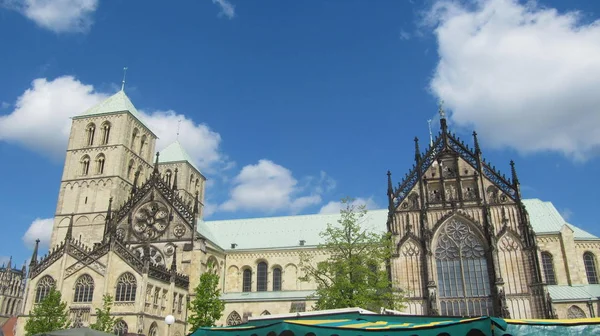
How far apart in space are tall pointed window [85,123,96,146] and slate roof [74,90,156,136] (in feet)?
5.45

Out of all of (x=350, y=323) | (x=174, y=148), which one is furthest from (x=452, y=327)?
(x=174, y=148)

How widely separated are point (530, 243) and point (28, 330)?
130 feet

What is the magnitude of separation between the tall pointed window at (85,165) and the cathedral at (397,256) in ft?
11.4

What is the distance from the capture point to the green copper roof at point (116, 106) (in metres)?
62.0

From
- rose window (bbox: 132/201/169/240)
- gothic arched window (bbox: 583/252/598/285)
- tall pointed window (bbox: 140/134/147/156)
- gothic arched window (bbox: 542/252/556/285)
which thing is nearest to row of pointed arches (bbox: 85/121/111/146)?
tall pointed window (bbox: 140/134/147/156)

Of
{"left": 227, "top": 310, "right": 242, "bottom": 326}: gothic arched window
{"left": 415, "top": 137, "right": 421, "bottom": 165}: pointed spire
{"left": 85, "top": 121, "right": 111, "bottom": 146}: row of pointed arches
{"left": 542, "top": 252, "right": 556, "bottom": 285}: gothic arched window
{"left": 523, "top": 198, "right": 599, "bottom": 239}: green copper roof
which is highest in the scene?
{"left": 85, "top": 121, "right": 111, "bottom": 146}: row of pointed arches

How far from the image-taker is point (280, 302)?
4859 cm

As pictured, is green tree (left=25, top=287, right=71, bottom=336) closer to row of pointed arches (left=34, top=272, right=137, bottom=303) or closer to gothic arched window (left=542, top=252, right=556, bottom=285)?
row of pointed arches (left=34, top=272, right=137, bottom=303)

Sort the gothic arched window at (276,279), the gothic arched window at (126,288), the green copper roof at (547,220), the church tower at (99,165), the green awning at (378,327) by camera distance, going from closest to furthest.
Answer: the green awning at (378,327), the gothic arched window at (126,288), the green copper roof at (547,220), the gothic arched window at (276,279), the church tower at (99,165)

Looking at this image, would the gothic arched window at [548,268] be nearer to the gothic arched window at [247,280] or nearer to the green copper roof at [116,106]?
the gothic arched window at [247,280]

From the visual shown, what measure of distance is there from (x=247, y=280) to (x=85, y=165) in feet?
82.1

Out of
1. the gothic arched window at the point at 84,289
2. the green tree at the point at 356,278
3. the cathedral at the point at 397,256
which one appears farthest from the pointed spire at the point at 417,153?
the gothic arched window at the point at 84,289

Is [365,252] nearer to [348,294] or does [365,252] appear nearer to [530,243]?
[348,294]

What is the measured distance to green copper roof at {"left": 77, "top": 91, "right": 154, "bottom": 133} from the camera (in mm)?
61969
